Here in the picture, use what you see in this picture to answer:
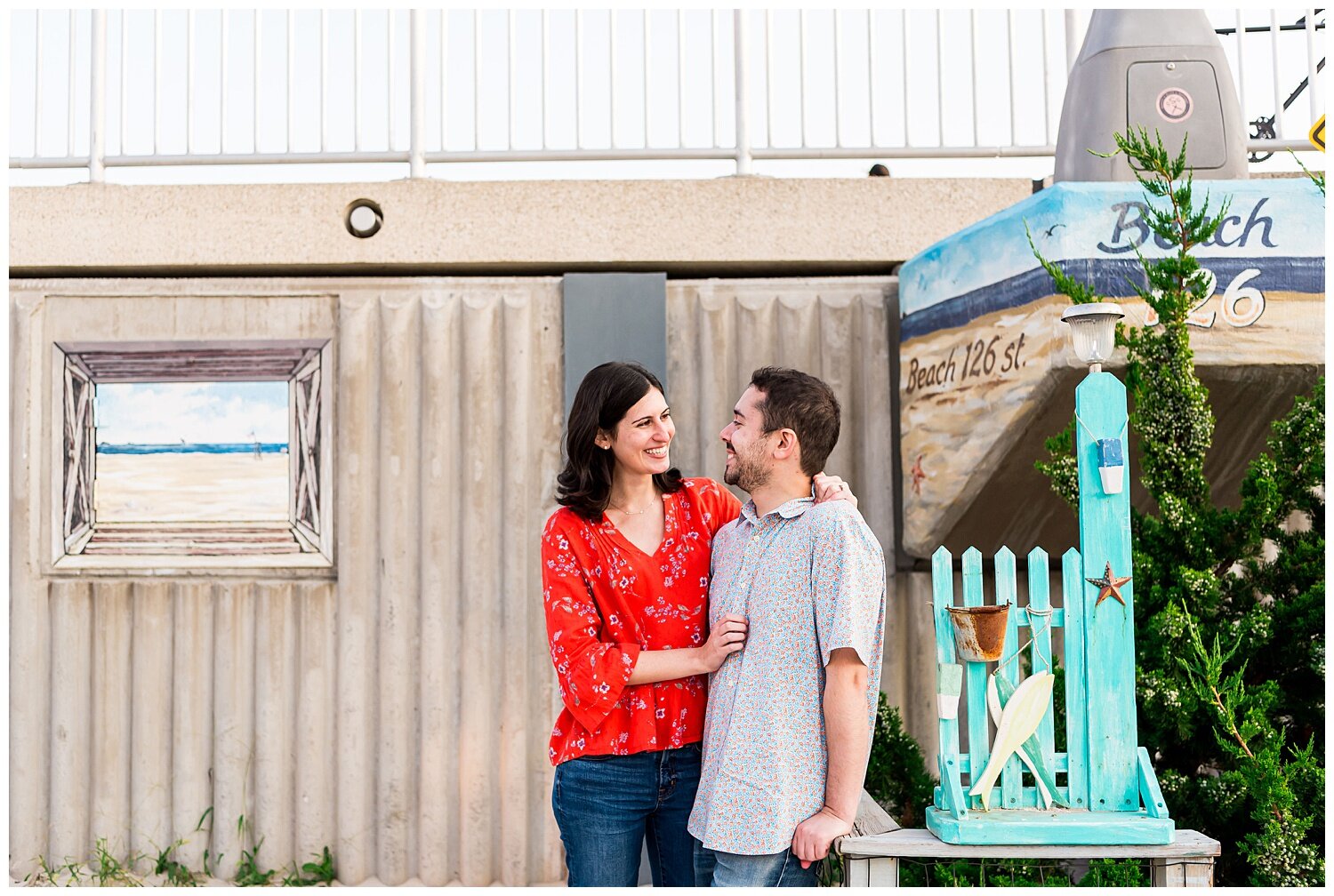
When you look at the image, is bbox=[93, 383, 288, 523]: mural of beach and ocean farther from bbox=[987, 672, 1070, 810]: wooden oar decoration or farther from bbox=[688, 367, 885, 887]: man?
bbox=[987, 672, 1070, 810]: wooden oar decoration

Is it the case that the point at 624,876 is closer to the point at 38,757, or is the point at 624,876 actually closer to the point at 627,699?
the point at 627,699

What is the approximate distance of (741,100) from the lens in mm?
4551

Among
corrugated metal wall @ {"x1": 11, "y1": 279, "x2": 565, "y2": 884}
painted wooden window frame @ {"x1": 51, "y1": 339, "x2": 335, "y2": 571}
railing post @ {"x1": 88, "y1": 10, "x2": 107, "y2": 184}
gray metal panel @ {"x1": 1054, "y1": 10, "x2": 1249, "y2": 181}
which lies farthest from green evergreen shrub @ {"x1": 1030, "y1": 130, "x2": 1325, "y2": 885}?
railing post @ {"x1": 88, "y1": 10, "x2": 107, "y2": 184}

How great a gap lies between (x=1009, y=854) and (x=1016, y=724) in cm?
32

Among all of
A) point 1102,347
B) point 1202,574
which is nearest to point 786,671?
point 1102,347

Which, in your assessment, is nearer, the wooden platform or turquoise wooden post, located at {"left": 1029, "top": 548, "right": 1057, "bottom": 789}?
the wooden platform

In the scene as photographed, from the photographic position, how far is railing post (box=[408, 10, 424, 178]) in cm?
455

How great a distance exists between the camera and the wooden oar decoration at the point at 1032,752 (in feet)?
9.02

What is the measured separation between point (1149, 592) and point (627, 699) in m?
1.87

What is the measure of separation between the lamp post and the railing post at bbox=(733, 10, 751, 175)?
2.07 meters

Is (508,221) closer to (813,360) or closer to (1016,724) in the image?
(813,360)

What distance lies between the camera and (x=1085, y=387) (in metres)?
2.82

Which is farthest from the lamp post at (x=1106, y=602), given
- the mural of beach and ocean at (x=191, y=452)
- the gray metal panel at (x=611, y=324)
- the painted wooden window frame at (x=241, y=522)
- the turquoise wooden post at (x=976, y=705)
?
the mural of beach and ocean at (x=191, y=452)

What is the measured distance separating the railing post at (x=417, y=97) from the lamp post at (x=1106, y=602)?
2.89 metres
